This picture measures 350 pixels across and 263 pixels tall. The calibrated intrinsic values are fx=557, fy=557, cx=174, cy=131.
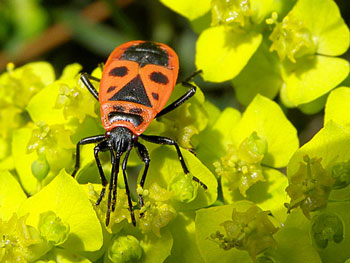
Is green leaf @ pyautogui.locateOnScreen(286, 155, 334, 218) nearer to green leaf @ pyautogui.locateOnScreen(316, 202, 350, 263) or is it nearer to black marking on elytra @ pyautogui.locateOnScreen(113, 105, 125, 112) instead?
green leaf @ pyautogui.locateOnScreen(316, 202, 350, 263)

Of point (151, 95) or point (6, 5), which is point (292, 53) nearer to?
point (151, 95)

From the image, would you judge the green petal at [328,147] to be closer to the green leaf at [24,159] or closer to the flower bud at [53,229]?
the flower bud at [53,229]

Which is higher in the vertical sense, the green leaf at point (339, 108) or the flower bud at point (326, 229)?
the green leaf at point (339, 108)

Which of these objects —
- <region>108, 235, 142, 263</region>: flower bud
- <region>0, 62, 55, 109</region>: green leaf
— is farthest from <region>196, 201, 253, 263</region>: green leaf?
<region>0, 62, 55, 109</region>: green leaf

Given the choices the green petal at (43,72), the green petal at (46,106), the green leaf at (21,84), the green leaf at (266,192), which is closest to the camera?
the green leaf at (266,192)

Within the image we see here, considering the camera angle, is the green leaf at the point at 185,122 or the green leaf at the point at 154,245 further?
the green leaf at the point at 185,122

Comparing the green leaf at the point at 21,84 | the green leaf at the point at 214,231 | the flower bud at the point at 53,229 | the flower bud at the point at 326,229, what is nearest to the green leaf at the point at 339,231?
the flower bud at the point at 326,229
